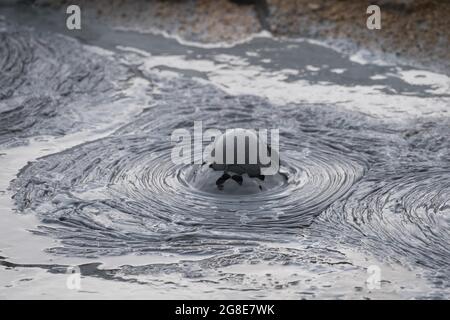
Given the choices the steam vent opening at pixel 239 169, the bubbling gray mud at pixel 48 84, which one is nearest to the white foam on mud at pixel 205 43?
the bubbling gray mud at pixel 48 84

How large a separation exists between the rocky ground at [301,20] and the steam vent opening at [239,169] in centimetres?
156

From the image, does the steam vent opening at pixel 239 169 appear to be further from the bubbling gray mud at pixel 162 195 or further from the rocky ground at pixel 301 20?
the rocky ground at pixel 301 20

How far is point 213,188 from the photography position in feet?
11.6

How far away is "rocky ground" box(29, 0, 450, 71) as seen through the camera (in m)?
4.98

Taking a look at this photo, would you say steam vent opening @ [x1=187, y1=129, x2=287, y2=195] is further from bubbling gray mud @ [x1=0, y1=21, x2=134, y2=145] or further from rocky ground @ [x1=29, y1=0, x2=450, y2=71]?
rocky ground @ [x1=29, y1=0, x2=450, y2=71]

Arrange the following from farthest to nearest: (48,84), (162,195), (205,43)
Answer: (205,43) < (48,84) < (162,195)

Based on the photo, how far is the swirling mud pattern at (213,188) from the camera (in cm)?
316

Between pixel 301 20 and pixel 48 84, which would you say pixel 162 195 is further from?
pixel 301 20

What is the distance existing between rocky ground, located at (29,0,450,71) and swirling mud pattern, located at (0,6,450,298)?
71cm

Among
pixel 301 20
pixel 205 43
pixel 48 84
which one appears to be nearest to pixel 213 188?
pixel 48 84

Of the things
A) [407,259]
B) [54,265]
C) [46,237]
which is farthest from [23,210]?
[407,259]

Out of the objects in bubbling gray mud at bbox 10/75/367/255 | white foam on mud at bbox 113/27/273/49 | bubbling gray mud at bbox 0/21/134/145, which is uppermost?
white foam on mud at bbox 113/27/273/49

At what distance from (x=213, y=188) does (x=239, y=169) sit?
5.1 inches

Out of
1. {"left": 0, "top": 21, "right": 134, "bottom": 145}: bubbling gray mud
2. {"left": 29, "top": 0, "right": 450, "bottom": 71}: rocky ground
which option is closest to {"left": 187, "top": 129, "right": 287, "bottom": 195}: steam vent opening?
{"left": 0, "top": 21, "right": 134, "bottom": 145}: bubbling gray mud
